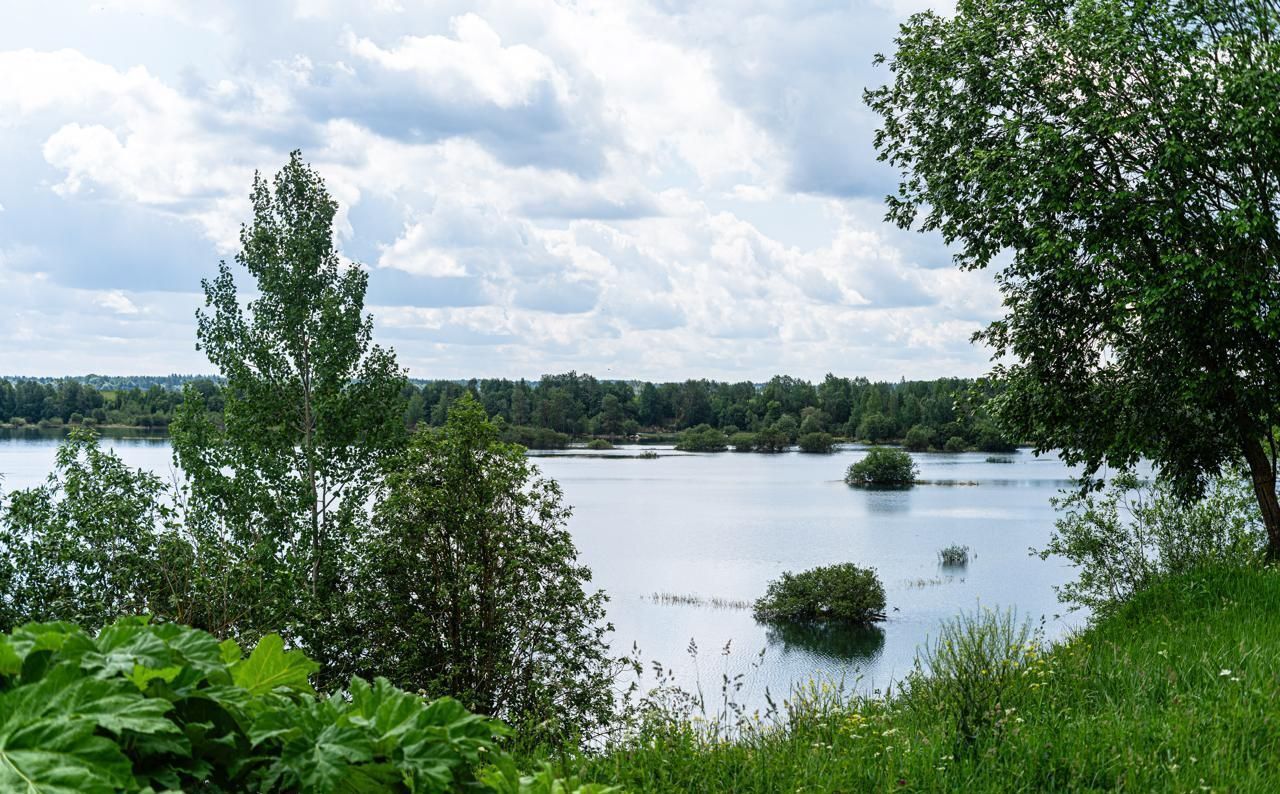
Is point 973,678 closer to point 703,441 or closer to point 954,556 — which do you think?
point 954,556

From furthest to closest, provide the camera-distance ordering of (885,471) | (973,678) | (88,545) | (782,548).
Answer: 1. (885,471)
2. (782,548)
3. (88,545)
4. (973,678)

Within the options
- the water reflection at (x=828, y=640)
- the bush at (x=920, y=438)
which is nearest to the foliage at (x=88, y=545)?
the water reflection at (x=828, y=640)

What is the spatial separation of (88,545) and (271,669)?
800 inches

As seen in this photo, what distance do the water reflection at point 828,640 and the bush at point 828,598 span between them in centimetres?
45

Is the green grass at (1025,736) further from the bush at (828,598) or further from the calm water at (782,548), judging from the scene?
the bush at (828,598)

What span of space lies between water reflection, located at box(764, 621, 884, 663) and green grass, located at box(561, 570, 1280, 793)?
27.7 meters

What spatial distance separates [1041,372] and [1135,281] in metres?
2.26

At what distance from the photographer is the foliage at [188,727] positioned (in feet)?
5.13

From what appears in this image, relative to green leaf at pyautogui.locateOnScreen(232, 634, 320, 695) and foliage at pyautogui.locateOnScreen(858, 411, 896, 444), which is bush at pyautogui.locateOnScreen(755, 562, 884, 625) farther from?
foliage at pyautogui.locateOnScreen(858, 411, 896, 444)

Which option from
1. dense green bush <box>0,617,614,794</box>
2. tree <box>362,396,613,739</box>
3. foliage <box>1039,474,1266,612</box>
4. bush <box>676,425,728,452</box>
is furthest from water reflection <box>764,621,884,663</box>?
bush <box>676,425,728,452</box>

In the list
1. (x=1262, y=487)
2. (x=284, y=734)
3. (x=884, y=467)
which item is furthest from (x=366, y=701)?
(x=884, y=467)

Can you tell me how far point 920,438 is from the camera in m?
128

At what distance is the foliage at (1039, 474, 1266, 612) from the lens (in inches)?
862

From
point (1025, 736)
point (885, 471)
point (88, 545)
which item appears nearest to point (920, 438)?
point (885, 471)
